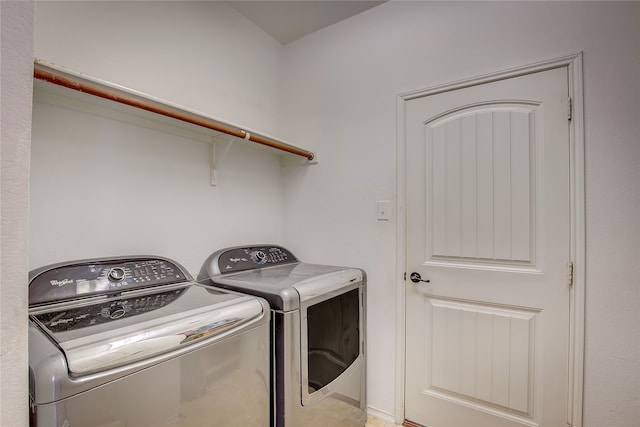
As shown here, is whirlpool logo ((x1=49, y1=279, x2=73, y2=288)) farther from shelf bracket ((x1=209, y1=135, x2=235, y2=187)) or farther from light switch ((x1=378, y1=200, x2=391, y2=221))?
light switch ((x1=378, y1=200, x2=391, y2=221))

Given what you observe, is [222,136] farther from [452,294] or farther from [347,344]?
[452,294]

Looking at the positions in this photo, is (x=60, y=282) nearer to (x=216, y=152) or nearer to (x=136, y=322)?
(x=136, y=322)

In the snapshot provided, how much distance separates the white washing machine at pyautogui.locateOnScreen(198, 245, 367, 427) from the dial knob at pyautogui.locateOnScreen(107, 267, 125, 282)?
1.34 ft

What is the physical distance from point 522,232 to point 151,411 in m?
1.74

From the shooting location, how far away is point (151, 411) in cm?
83

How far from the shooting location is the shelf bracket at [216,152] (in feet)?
6.13

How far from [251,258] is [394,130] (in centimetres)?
121

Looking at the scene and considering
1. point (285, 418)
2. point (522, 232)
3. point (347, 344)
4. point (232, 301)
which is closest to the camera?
point (232, 301)

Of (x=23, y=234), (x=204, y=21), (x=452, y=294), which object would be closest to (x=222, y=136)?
(x=204, y=21)

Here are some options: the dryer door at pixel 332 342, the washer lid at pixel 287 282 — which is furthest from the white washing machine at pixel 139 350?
the dryer door at pixel 332 342

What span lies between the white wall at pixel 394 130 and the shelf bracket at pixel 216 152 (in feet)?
2.03

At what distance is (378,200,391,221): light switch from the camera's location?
1940 mm

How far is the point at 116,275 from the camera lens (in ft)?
4.14

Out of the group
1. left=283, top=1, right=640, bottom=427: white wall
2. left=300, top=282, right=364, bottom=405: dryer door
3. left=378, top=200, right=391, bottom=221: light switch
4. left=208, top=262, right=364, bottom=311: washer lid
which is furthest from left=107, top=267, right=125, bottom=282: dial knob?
left=378, top=200, right=391, bottom=221: light switch
